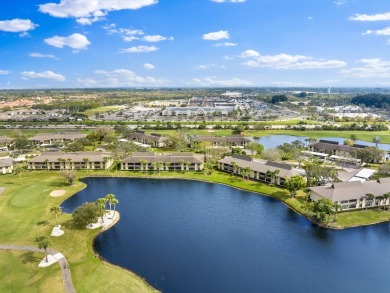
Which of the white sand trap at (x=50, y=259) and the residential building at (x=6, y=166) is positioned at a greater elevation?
the residential building at (x=6, y=166)

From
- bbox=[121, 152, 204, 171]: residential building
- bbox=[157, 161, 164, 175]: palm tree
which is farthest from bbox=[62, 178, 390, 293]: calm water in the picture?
bbox=[121, 152, 204, 171]: residential building

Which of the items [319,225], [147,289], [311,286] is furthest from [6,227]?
[319,225]

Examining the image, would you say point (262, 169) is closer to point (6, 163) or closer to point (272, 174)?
point (272, 174)

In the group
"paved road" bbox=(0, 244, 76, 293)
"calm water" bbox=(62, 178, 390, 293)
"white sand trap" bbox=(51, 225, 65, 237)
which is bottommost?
"calm water" bbox=(62, 178, 390, 293)

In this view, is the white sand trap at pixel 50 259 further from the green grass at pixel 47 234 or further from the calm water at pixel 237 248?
the calm water at pixel 237 248

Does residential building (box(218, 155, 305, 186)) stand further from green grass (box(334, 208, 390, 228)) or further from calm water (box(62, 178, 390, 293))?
green grass (box(334, 208, 390, 228))

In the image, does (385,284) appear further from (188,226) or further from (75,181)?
(75,181)

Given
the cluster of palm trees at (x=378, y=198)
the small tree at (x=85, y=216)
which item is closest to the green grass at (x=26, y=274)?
the small tree at (x=85, y=216)

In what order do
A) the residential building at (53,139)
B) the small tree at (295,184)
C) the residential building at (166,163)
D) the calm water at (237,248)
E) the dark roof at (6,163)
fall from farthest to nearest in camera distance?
the residential building at (53,139) < the residential building at (166,163) < the dark roof at (6,163) < the small tree at (295,184) < the calm water at (237,248)
